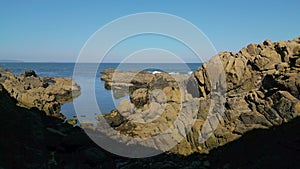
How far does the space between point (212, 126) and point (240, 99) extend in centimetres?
328

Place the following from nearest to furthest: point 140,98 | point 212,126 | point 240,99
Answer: point 212,126
point 240,99
point 140,98

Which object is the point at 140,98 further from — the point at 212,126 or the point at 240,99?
the point at 212,126

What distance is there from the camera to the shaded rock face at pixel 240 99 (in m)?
18.5

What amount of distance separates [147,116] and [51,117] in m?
12.3

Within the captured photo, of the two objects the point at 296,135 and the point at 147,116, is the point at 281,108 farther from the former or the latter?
the point at 147,116

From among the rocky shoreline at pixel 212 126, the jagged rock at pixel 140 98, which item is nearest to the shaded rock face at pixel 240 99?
the rocky shoreline at pixel 212 126

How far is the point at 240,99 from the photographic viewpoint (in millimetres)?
21797

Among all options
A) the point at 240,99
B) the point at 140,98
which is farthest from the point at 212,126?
the point at 140,98

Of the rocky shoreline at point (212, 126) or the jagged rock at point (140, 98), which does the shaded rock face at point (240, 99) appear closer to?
the rocky shoreline at point (212, 126)

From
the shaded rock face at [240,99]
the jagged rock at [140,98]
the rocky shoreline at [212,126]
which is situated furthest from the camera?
the jagged rock at [140,98]

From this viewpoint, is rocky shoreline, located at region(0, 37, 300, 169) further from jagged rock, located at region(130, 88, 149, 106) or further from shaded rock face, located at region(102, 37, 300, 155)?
jagged rock, located at region(130, 88, 149, 106)

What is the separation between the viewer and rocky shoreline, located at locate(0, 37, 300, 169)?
1588cm

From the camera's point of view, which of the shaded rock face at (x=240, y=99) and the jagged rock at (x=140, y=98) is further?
the jagged rock at (x=140, y=98)

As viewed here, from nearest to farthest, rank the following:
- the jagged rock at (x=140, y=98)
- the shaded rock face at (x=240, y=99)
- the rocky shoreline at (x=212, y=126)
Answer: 1. the rocky shoreline at (x=212, y=126)
2. the shaded rock face at (x=240, y=99)
3. the jagged rock at (x=140, y=98)
